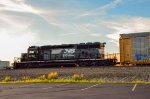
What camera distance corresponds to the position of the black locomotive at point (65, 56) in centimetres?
4322

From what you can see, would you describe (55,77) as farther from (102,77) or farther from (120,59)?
(120,59)

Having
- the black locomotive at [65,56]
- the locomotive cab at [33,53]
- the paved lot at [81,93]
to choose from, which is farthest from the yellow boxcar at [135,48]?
the paved lot at [81,93]

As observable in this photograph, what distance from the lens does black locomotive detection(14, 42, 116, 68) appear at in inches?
1702

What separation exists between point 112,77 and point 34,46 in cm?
2062

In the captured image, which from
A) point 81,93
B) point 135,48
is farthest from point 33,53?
point 81,93

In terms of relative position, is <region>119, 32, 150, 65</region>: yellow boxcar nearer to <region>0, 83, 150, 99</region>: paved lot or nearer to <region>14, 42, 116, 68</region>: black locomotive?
<region>14, 42, 116, 68</region>: black locomotive

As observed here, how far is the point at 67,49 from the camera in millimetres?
45969

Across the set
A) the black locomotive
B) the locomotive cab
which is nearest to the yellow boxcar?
the black locomotive

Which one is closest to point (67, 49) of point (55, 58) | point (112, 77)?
point (55, 58)

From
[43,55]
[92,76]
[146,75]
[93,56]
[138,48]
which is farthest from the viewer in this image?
[43,55]

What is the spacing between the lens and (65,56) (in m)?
45.4

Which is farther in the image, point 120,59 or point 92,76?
point 120,59

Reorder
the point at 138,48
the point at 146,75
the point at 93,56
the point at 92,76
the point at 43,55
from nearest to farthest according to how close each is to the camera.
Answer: the point at 146,75 < the point at 92,76 < the point at 138,48 < the point at 93,56 < the point at 43,55

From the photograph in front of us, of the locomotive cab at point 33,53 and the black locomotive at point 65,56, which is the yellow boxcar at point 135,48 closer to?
the black locomotive at point 65,56
